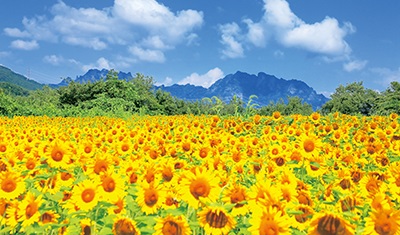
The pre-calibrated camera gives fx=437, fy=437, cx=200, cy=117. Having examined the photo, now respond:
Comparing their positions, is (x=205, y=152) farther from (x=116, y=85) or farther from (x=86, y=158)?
(x=116, y=85)

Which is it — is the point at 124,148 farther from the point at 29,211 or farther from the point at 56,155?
the point at 29,211

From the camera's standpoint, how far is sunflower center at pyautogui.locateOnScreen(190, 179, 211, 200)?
8.20 ft

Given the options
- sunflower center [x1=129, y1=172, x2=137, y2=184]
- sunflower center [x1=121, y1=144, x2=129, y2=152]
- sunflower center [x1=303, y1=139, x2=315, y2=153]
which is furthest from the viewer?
sunflower center [x1=121, y1=144, x2=129, y2=152]

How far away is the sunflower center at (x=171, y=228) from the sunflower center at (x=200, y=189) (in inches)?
15.1

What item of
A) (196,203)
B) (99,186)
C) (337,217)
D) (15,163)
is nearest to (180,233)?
(196,203)

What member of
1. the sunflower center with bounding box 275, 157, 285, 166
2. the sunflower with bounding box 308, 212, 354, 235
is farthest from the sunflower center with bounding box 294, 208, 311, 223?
the sunflower center with bounding box 275, 157, 285, 166

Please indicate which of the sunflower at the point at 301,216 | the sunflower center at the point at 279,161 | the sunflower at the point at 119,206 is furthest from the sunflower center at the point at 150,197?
the sunflower center at the point at 279,161

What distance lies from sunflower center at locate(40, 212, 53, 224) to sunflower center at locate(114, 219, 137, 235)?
0.71m

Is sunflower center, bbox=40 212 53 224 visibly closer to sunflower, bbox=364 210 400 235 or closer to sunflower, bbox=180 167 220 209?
sunflower, bbox=180 167 220 209

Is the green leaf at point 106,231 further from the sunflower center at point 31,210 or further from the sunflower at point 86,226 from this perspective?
the sunflower center at point 31,210

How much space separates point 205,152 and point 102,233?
2072 millimetres

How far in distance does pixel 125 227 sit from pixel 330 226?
1022 mm

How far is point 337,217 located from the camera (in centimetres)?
182

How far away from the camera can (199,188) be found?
8.20 ft
